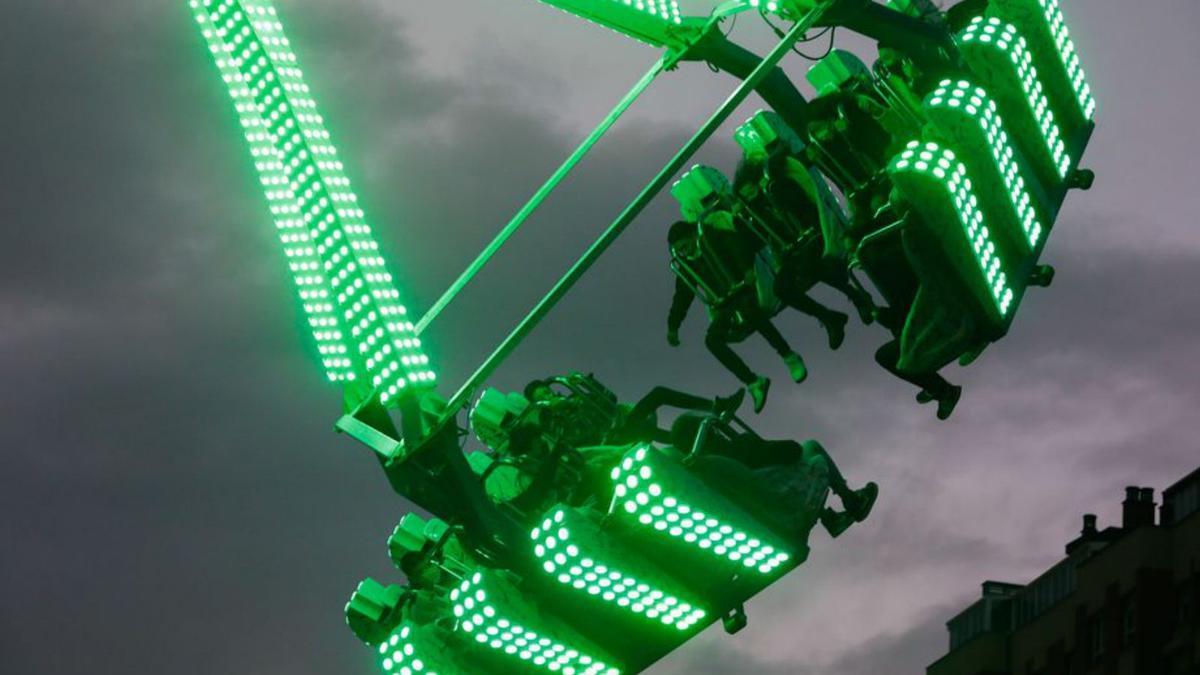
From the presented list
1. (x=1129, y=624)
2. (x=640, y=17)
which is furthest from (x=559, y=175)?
(x=1129, y=624)

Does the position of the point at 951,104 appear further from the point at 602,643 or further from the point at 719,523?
the point at 602,643

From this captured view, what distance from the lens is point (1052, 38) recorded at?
43.0ft

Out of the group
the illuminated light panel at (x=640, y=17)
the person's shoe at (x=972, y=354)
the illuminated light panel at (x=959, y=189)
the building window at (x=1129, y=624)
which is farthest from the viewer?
the building window at (x=1129, y=624)

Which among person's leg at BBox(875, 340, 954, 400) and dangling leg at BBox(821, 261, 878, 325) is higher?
dangling leg at BBox(821, 261, 878, 325)

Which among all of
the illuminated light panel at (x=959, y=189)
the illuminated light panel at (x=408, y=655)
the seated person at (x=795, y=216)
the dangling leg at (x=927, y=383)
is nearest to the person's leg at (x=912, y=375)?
the dangling leg at (x=927, y=383)

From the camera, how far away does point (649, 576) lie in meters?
13.6

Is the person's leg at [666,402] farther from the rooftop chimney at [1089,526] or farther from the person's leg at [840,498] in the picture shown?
the rooftop chimney at [1089,526]

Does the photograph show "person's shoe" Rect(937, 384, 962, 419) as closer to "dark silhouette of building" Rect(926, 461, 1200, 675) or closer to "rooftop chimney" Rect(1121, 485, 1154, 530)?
"dark silhouette of building" Rect(926, 461, 1200, 675)

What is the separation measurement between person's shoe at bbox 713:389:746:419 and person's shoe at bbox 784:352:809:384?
298 mm

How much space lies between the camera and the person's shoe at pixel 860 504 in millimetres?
13891

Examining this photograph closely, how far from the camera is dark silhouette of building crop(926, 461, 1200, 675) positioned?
185 feet

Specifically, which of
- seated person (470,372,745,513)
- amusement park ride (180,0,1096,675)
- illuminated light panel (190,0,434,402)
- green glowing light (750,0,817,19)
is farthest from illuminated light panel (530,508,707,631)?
green glowing light (750,0,817,19)

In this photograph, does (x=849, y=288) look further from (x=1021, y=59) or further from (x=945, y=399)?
(x=1021, y=59)

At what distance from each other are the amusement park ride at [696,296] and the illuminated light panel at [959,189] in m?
0.01
